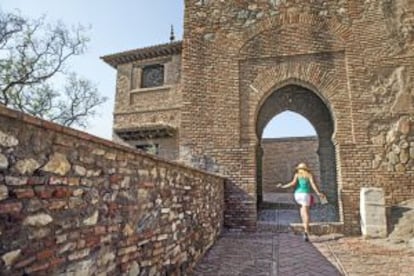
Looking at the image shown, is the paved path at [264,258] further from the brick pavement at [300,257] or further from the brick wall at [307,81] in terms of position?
the brick wall at [307,81]

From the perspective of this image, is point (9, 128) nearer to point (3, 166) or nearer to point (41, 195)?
point (3, 166)

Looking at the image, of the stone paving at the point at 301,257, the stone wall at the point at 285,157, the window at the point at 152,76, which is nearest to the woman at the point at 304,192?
the stone paving at the point at 301,257

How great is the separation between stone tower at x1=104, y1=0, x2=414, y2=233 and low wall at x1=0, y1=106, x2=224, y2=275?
3.80 meters

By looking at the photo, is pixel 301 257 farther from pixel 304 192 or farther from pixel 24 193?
pixel 24 193

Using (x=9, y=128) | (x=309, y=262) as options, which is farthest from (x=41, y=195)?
(x=309, y=262)

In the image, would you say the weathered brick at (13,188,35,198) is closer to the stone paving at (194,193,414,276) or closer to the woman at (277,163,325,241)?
the stone paving at (194,193,414,276)

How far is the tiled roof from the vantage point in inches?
563

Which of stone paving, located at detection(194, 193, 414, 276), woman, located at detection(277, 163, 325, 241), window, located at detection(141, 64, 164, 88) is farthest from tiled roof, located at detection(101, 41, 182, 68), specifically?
stone paving, located at detection(194, 193, 414, 276)

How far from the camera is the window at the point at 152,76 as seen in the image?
49.2 ft

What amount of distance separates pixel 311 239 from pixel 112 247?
4.72 meters

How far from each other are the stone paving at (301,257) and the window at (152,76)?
10.3m

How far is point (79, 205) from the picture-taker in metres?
1.97

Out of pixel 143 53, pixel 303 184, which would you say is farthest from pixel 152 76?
pixel 303 184

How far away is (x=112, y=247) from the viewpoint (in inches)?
92.7
